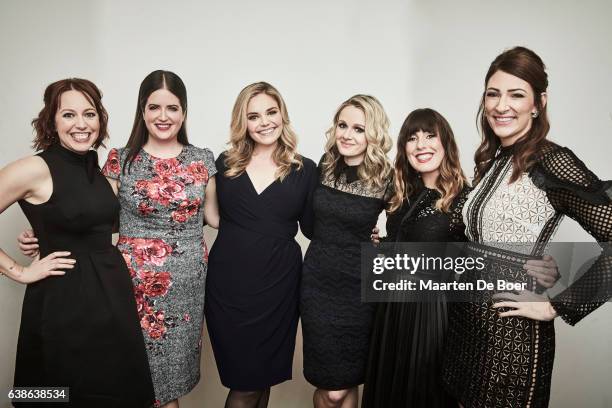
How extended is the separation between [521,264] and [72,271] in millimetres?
1785

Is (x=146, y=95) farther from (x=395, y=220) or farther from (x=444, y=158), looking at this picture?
(x=444, y=158)

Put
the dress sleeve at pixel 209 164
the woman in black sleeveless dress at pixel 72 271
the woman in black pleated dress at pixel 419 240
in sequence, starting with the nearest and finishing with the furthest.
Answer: the woman in black sleeveless dress at pixel 72 271
the woman in black pleated dress at pixel 419 240
the dress sleeve at pixel 209 164

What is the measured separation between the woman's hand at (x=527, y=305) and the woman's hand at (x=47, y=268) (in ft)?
5.66

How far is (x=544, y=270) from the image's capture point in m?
1.49

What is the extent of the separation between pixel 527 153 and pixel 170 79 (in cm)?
160

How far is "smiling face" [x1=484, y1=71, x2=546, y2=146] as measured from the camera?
154 cm

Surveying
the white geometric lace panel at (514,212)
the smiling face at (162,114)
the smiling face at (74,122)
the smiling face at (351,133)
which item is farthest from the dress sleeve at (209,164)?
the white geometric lace panel at (514,212)

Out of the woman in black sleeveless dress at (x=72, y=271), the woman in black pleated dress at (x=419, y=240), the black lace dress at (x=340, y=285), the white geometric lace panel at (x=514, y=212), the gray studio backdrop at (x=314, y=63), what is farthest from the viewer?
the gray studio backdrop at (x=314, y=63)

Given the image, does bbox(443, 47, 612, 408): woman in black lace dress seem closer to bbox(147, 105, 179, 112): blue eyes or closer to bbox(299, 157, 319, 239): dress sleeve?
bbox(299, 157, 319, 239): dress sleeve

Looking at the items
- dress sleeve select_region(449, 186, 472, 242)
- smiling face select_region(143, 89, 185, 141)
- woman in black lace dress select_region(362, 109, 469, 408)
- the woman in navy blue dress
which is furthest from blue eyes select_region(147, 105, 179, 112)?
dress sleeve select_region(449, 186, 472, 242)

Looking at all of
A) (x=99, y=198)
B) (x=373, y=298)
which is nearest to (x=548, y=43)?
(x=373, y=298)

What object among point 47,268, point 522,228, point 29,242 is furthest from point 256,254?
point 522,228

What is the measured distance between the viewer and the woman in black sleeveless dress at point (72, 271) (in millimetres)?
1787

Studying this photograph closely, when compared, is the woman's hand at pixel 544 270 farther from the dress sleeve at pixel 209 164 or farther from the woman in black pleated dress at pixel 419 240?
the dress sleeve at pixel 209 164
